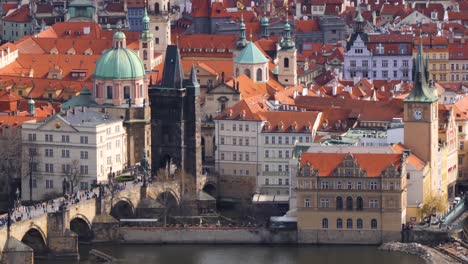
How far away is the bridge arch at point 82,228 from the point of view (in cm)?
11500

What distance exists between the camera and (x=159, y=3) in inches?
6388

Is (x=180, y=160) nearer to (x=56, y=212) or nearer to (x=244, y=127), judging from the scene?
(x=244, y=127)

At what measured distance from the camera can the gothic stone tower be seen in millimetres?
123938

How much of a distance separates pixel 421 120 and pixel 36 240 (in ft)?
66.1

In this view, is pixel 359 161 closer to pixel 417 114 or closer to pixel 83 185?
pixel 417 114

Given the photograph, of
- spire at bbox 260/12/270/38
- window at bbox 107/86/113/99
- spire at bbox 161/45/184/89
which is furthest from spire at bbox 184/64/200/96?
spire at bbox 260/12/270/38

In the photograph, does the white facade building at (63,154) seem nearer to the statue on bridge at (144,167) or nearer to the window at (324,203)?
the statue on bridge at (144,167)

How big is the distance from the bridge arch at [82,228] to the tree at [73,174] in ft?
24.3

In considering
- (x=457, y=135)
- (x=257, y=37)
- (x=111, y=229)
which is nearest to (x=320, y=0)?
(x=257, y=37)

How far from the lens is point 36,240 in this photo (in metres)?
111

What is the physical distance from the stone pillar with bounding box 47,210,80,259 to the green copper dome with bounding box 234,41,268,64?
109ft

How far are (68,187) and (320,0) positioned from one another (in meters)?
67.7

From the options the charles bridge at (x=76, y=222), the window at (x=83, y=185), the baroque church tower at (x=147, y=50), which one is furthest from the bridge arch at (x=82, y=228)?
the baroque church tower at (x=147, y=50)

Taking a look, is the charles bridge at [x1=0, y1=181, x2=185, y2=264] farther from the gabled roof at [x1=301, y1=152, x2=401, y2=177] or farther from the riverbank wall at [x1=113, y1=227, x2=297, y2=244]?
the gabled roof at [x1=301, y1=152, x2=401, y2=177]
